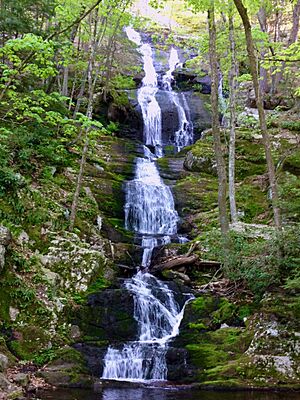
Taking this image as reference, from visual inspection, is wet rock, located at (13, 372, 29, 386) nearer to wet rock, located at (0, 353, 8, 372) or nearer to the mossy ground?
wet rock, located at (0, 353, 8, 372)

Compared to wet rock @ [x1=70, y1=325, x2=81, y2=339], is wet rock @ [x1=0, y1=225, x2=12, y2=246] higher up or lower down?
higher up

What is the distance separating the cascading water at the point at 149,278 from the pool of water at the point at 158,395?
75 centimetres

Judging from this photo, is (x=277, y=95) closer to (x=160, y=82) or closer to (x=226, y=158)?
(x=226, y=158)

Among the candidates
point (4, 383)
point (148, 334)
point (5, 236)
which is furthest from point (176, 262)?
point (4, 383)

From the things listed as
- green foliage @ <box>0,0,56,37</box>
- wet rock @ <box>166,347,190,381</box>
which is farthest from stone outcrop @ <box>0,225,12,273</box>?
green foliage @ <box>0,0,56,37</box>

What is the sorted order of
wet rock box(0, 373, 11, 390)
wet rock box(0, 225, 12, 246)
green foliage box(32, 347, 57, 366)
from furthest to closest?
wet rock box(0, 225, 12, 246), green foliage box(32, 347, 57, 366), wet rock box(0, 373, 11, 390)

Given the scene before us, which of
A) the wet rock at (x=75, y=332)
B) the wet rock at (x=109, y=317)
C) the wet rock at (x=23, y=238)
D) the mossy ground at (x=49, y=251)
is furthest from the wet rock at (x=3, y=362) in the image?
the wet rock at (x=23, y=238)

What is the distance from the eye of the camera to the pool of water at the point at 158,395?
6836mm

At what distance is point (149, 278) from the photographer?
447 inches

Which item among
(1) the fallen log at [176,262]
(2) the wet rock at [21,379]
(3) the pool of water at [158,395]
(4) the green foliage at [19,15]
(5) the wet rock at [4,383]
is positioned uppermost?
(4) the green foliage at [19,15]

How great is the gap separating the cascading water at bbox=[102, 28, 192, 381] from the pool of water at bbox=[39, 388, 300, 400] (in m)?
0.75

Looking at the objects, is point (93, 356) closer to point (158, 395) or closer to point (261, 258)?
point (158, 395)

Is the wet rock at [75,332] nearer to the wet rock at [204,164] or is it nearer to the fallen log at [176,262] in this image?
the fallen log at [176,262]

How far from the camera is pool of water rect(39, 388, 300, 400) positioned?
684cm
